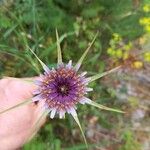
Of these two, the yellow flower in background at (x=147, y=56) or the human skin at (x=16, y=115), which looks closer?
the human skin at (x=16, y=115)

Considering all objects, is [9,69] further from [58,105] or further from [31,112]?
[58,105]

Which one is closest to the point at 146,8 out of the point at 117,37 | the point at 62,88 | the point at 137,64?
the point at 117,37

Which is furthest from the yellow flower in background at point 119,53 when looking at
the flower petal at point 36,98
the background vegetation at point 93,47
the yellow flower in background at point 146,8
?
the flower petal at point 36,98

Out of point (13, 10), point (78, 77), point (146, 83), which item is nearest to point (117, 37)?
point (146, 83)

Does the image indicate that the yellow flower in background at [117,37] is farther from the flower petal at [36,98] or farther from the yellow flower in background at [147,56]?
the flower petal at [36,98]

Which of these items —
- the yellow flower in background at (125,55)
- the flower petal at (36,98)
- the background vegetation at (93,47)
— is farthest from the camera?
the yellow flower in background at (125,55)

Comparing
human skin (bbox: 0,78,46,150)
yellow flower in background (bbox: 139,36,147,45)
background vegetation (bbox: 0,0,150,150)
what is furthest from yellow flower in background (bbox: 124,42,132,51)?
human skin (bbox: 0,78,46,150)

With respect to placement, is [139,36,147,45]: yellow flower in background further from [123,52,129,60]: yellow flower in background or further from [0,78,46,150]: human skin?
[0,78,46,150]: human skin
